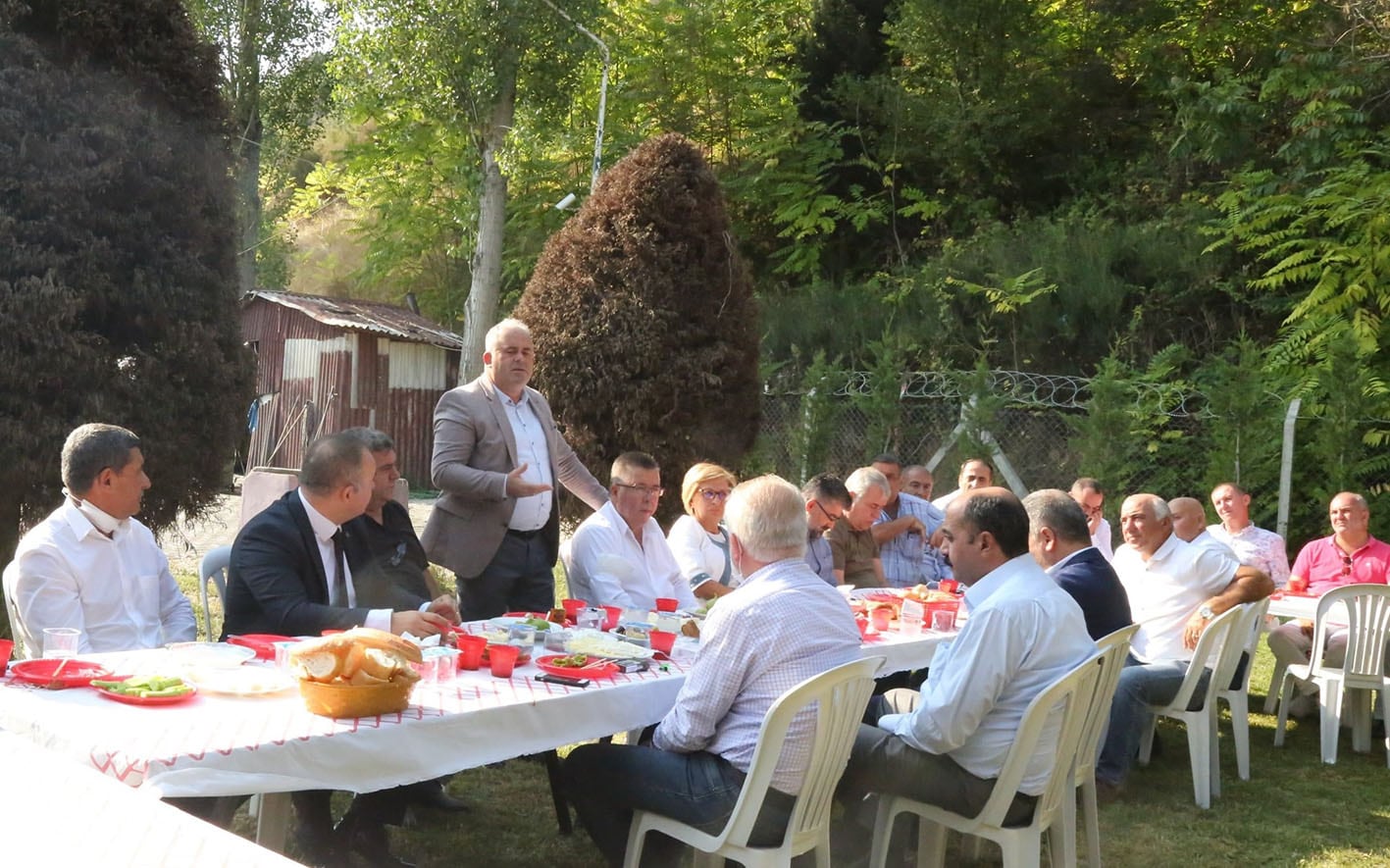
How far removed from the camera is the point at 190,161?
23.1 ft

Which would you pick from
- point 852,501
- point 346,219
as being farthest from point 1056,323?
point 346,219

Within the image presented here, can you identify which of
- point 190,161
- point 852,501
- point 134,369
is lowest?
point 852,501

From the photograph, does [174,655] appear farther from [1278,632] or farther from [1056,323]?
[1056,323]

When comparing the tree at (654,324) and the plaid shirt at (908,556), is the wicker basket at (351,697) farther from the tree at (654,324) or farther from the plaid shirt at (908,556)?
the tree at (654,324)

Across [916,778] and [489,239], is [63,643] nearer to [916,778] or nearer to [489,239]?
[916,778]

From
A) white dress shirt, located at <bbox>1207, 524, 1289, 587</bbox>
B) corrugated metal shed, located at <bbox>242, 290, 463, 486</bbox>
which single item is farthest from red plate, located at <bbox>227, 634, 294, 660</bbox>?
corrugated metal shed, located at <bbox>242, 290, 463, 486</bbox>

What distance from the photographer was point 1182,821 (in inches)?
211

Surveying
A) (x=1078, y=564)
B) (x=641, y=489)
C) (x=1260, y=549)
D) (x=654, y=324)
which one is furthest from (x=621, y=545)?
(x=1260, y=549)

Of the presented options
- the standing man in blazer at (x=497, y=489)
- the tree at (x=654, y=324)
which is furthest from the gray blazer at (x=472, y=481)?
the tree at (x=654, y=324)

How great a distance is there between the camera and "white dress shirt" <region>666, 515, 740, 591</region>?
598 centimetres

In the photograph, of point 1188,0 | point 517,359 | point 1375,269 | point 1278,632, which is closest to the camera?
point 517,359

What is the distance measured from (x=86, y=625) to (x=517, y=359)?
223cm

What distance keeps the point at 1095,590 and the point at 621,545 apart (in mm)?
1997

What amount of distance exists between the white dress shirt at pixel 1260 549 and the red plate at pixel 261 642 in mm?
6056
